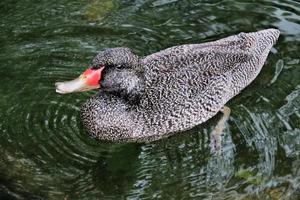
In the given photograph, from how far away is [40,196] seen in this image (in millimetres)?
7270

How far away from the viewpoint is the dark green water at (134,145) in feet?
24.5

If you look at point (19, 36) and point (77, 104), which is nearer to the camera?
point (77, 104)

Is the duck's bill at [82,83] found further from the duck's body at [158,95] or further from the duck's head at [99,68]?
the duck's body at [158,95]

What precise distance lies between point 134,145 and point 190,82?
1.00 metres

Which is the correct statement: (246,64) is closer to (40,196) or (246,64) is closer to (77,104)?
(77,104)

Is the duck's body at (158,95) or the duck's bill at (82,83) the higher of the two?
the duck's bill at (82,83)

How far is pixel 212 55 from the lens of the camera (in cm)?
850

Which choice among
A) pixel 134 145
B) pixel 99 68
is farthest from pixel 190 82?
pixel 99 68

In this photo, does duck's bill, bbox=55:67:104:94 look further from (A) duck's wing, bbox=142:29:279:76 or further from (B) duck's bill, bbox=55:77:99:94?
(A) duck's wing, bbox=142:29:279:76

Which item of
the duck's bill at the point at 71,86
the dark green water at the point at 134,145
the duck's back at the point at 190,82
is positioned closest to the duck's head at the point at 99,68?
the duck's bill at the point at 71,86

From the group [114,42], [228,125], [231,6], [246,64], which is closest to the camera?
[228,125]

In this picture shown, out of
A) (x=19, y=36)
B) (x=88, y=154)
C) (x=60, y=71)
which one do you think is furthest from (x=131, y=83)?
(x=19, y=36)

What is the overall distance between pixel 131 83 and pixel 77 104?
1056mm

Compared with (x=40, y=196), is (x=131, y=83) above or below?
above
